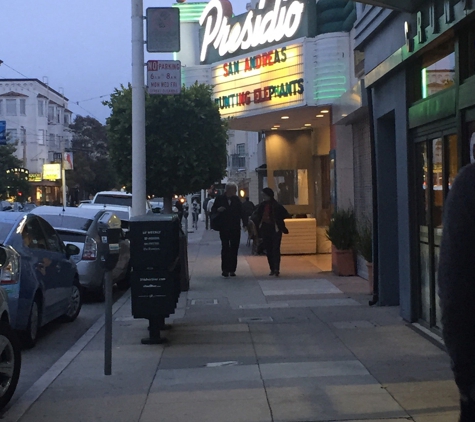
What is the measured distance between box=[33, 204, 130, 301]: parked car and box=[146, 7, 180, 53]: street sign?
316 centimetres

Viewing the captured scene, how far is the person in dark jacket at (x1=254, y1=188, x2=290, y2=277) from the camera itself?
1555 centimetres

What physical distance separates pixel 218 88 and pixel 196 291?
319 inches

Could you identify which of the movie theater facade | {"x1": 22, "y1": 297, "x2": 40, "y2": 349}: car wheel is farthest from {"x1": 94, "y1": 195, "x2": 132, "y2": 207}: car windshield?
{"x1": 22, "y1": 297, "x2": 40, "y2": 349}: car wheel

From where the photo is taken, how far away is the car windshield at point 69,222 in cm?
1324

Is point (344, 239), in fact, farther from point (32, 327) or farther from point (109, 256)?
point (109, 256)

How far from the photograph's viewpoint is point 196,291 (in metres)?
13.7

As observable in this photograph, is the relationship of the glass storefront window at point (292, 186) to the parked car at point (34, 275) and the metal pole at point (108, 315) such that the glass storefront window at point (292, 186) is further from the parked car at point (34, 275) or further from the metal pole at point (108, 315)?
the metal pole at point (108, 315)

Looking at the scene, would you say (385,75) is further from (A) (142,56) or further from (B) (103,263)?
(B) (103,263)

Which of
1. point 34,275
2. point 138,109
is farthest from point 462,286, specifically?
point 138,109

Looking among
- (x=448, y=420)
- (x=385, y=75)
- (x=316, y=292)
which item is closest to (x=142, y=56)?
(x=385, y=75)

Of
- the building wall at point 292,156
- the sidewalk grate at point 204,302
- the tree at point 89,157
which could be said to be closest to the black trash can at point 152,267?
the sidewalk grate at point 204,302

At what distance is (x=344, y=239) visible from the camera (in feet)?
48.9

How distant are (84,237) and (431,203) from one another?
637 cm

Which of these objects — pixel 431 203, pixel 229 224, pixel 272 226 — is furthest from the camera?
pixel 272 226
